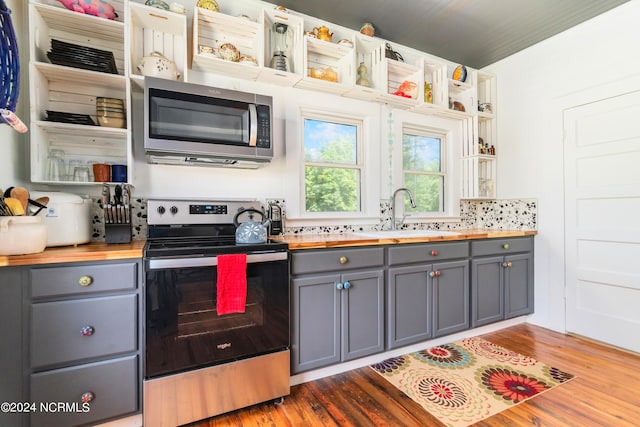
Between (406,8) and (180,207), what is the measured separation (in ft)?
7.56

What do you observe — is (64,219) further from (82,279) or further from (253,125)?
(253,125)

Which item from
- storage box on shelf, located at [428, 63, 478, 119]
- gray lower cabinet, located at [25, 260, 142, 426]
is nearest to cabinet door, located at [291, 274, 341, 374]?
gray lower cabinet, located at [25, 260, 142, 426]

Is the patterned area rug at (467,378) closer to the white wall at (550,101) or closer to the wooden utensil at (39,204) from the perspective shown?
the white wall at (550,101)

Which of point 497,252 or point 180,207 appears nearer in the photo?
point 180,207

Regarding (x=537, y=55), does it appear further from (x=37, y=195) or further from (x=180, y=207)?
(x=37, y=195)

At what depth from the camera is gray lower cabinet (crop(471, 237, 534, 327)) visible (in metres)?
2.55

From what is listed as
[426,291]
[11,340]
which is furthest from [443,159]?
[11,340]

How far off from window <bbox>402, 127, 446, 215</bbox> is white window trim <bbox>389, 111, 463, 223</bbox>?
37mm

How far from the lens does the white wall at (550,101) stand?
2416mm

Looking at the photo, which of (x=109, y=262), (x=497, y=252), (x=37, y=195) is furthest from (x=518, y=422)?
(x=37, y=195)

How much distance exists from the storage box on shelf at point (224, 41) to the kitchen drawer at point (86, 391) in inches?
71.7

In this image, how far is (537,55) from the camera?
2934mm

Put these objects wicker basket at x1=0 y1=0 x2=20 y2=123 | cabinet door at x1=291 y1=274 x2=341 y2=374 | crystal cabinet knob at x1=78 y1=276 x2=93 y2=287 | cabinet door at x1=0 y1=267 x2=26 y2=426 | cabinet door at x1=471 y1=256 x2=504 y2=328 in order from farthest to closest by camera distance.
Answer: cabinet door at x1=471 y1=256 x2=504 y2=328 < cabinet door at x1=291 y1=274 x2=341 y2=374 < crystal cabinet knob at x1=78 y1=276 x2=93 y2=287 < cabinet door at x1=0 y1=267 x2=26 y2=426 < wicker basket at x1=0 y1=0 x2=20 y2=123

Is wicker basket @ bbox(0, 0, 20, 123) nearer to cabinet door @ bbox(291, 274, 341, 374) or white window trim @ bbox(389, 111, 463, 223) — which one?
cabinet door @ bbox(291, 274, 341, 374)
